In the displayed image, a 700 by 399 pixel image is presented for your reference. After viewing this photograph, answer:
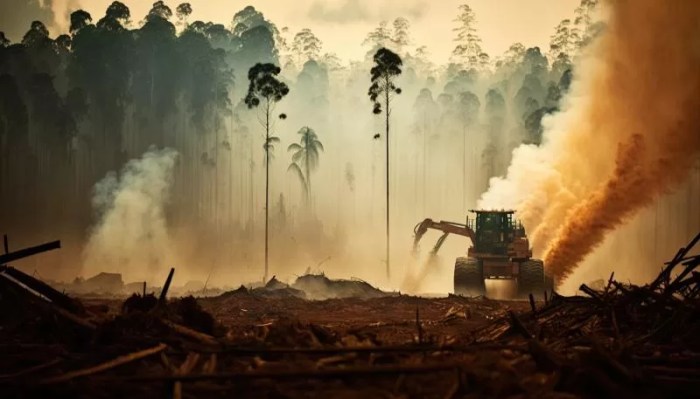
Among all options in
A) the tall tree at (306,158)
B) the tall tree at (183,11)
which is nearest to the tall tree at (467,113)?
the tall tree at (306,158)

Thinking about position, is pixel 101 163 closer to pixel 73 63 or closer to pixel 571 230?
pixel 73 63

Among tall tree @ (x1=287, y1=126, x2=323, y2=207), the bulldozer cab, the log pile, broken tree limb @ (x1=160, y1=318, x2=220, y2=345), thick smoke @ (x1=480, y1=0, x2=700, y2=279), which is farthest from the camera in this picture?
tall tree @ (x1=287, y1=126, x2=323, y2=207)

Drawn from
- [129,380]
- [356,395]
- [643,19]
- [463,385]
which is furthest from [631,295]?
[643,19]

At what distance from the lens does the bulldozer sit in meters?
31.7

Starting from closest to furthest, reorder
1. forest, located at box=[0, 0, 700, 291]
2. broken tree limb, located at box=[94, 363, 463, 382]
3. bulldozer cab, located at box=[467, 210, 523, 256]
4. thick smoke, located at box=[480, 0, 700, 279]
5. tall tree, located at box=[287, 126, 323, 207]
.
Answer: broken tree limb, located at box=[94, 363, 463, 382] → bulldozer cab, located at box=[467, 210, 523, 256] → thick smoke, located at box=[480, 0, 700, 279] → forest, located at box=[0, 0, 700, 291] → tall tree, located at box=[287, 126, 323, 207]

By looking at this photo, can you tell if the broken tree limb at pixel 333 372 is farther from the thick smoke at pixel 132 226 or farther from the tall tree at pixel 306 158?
the tall tree at pixel 306 158

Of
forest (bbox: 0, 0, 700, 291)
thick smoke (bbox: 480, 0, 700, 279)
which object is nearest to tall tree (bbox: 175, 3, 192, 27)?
forest (bbox: 0, 0, 700, 291)

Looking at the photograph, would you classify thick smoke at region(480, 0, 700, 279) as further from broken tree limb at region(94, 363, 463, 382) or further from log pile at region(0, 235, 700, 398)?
broken tree limb at region(94, 363, 463, 382)

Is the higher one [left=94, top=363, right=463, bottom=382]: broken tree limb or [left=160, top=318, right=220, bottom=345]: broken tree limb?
[left=160, top=318, right=220, bottom=345]: broken tree limb

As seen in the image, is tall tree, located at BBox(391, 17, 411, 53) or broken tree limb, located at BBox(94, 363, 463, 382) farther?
tall tree, located at BBox(391, 17, 411, 53)

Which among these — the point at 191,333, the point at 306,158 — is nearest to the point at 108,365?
the point at 191,333

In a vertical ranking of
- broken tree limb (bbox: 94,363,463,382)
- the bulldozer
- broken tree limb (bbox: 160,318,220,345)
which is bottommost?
broken tree limb (bbox: 94,363,463,382)

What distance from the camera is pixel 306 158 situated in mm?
78438

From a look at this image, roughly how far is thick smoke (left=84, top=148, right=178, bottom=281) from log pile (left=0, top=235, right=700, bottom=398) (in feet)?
156
